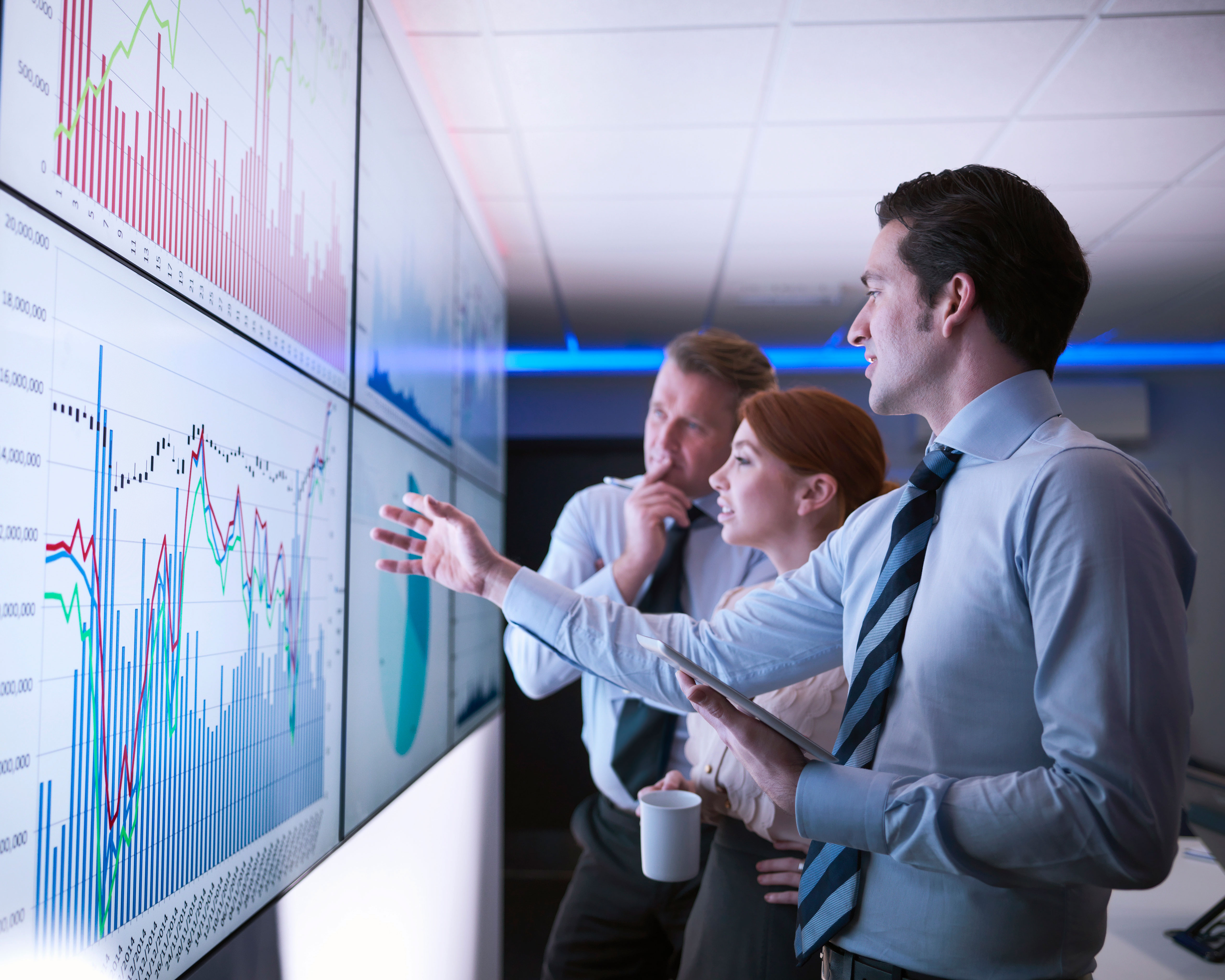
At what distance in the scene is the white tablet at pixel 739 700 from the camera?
33.4 inches

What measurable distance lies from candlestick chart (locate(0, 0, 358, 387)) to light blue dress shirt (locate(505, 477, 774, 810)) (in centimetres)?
72

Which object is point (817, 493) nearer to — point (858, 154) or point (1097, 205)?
point (858, 154)

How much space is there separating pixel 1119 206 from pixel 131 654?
10.8 ft

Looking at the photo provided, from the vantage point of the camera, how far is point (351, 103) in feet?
5.33

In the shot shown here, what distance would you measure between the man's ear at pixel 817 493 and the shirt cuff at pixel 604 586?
0.46 m

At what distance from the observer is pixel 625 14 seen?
1978 millimetres

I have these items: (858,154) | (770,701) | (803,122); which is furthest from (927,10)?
(770,701)

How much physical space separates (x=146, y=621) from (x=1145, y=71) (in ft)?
8.44

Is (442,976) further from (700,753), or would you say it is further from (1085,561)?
(1085,561)

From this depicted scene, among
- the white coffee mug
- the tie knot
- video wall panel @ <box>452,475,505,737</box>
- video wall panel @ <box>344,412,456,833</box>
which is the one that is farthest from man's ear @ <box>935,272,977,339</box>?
video wall panel @ <box>452,475,505,737</box>

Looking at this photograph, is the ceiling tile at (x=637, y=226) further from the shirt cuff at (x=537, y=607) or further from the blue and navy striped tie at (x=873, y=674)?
the blue and navy striped tie at (x=873, y=674)

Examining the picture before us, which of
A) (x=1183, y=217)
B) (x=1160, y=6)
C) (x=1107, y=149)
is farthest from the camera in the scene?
(x=1183, y=217)

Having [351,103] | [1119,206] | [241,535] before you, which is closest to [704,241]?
[1119,206]

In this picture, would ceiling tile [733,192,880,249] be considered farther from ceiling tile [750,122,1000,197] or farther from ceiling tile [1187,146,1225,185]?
ceiling tile [1187,146,1225,185]
